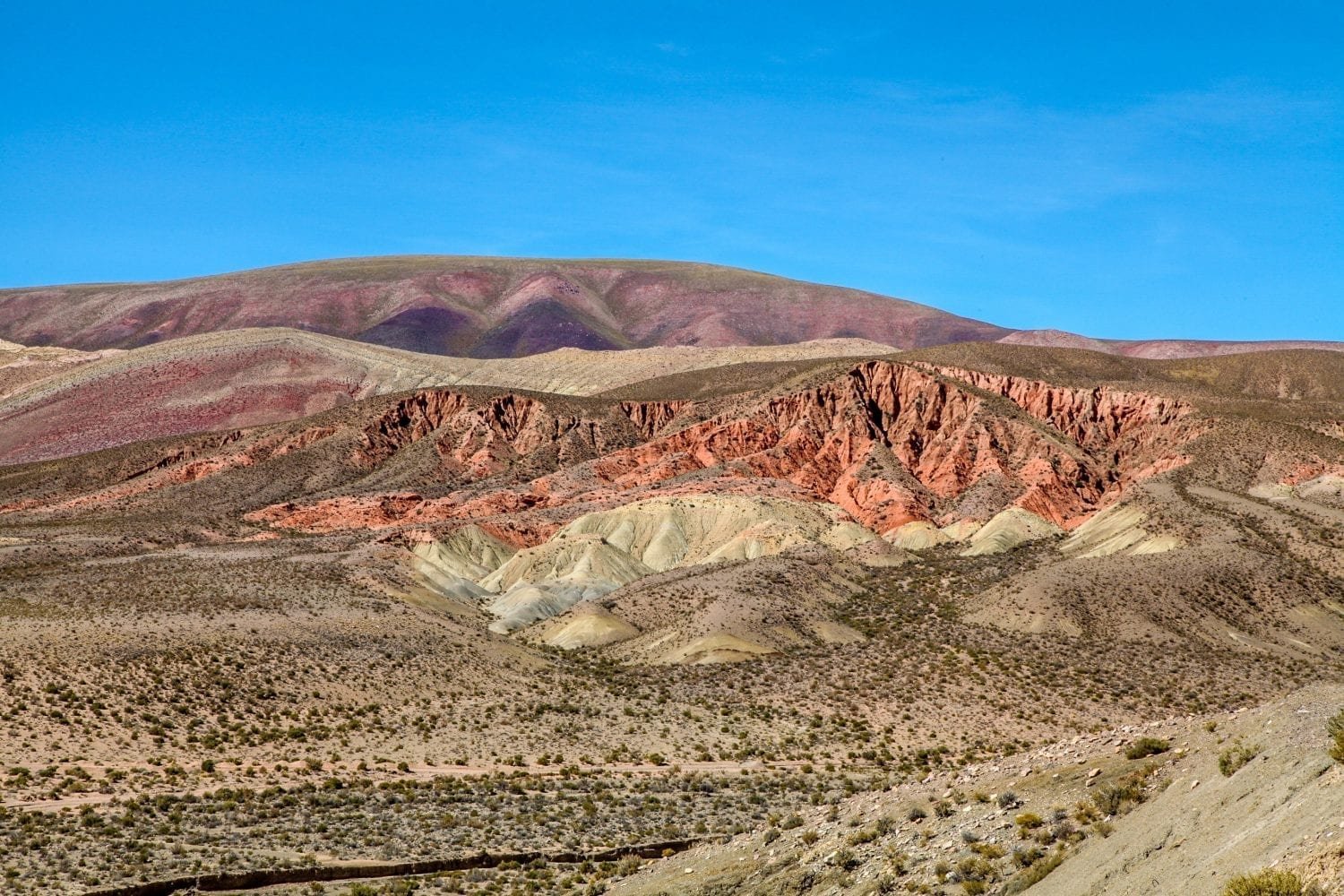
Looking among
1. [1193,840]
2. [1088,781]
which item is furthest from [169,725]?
[1193,840]

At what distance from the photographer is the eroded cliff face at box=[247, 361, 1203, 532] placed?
3816 inches

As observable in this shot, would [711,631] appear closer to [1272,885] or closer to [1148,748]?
[1148,748]

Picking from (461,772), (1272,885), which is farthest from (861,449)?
(1272,885)

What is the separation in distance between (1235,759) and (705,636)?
157 feet

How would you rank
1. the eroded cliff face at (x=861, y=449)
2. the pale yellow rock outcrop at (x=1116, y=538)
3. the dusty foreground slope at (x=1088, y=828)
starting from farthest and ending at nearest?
the eroded cliff face at (x=861, y=449) < the pale yellow rock outcrop at (x=1116, y=538) < the dusty foreground slope at (x=1088, y=828)

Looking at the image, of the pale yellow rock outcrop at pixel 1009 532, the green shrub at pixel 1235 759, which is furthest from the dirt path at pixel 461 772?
the pale yellow rock outcrop at pixel 1009 532

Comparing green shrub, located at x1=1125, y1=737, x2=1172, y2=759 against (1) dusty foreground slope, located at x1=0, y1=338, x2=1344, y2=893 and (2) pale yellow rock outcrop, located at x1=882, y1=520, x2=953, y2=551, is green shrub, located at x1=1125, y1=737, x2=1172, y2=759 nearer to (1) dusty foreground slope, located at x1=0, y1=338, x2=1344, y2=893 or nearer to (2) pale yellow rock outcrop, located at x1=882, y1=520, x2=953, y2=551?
(1) dusty foreground slope, located at x1=0, y1=338, x2=1344, y2=893

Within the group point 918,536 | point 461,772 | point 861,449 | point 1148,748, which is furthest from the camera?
point 861,449

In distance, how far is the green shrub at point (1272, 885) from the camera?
13859mm

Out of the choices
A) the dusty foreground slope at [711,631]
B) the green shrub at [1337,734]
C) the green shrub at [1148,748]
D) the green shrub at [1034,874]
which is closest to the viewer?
the green shrub at [1337,734]

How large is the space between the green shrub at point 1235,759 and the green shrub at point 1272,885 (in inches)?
198

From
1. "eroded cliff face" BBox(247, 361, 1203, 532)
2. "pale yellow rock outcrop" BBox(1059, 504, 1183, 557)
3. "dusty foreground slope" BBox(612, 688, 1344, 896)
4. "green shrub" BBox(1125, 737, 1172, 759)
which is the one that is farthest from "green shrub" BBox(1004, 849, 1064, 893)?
"eroded cliff face" BBox(247, 361, 1203, 532)

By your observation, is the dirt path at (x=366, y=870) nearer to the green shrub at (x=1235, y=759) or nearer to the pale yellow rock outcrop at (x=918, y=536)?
the green shrub at (x=1235, y=759)

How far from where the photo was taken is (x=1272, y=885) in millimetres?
13992
